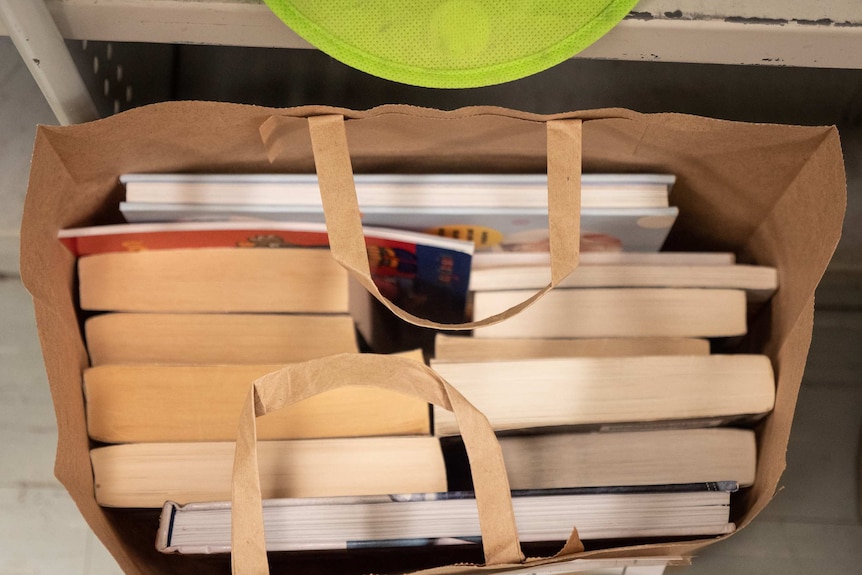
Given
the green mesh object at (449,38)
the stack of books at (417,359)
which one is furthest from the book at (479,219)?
the green mesh object at (449,38)

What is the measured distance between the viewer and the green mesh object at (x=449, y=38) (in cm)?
53

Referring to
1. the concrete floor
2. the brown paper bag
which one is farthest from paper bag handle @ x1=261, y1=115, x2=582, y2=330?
the concrete floor

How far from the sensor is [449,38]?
53 cm

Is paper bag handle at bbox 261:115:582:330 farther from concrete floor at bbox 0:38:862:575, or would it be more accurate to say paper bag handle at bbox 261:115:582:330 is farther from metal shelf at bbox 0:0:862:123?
concrete floor at bbox 0:38:862:575

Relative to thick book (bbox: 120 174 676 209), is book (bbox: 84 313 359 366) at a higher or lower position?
lower

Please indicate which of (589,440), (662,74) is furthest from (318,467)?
(662,74)

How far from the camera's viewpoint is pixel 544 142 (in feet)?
1.93

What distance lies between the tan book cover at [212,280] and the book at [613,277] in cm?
13

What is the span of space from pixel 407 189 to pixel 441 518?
258mm

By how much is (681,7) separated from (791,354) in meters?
0.27

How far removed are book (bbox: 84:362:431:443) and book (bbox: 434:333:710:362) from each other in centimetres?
7

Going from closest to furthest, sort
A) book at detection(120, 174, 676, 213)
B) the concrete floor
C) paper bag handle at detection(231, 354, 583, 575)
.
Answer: paper bag handle at detection(231, 354, 583, 575) < book at detection(120, 174, 676, 213) < the concrete floor

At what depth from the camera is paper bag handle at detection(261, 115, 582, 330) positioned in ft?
1.70

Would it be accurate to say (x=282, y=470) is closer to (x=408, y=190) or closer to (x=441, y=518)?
(x=441, y=518)
